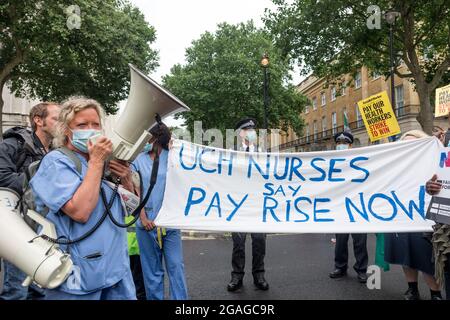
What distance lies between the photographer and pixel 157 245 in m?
3.80

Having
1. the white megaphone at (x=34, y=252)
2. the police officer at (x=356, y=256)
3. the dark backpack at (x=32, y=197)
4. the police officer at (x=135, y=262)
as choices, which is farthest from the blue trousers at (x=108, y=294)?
the police officer at (x=356, y=256)

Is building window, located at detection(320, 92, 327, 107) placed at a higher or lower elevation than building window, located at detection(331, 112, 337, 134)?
higher

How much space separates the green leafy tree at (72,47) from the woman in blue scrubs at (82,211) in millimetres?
15276

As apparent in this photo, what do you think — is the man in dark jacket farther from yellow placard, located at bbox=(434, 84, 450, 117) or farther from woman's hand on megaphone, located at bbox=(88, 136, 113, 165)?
yellow placard, located at bbox=(434, 84, 450, 117)

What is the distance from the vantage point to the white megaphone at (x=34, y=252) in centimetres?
177

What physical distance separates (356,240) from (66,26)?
14.9 metres

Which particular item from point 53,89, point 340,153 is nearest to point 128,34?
point 53,89

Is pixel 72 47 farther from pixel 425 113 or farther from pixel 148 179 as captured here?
pixel 148 179

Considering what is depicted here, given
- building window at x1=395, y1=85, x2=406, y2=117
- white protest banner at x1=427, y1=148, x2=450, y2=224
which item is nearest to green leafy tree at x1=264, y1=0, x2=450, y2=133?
building window at x1=395, y1=85, x2=406, y2=117

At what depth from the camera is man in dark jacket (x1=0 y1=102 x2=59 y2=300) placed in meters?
2.87

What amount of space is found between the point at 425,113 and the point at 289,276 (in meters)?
14.3

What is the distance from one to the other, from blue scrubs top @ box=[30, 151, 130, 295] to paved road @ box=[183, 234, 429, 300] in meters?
2.73

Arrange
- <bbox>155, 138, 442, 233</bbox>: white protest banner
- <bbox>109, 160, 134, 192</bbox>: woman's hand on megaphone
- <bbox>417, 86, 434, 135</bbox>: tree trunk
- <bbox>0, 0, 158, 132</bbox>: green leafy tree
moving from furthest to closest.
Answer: <bbox>417, 86, 434, 135</bbox>: tree trunk → <bbox>0, 0, 158, 132</bbox>: green leafy tree → <bbox>155, 138, 442, 233</bbox>: white protest banner → <bbox>109, 160, 134, 192</bbox>: woman's hand on megaphone

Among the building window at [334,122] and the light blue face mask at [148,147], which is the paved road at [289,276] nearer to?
the light blue face mask at [148,147]
